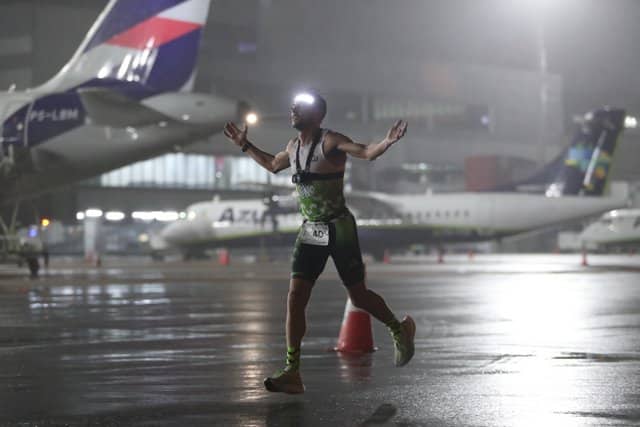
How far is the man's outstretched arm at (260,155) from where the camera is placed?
336 inches

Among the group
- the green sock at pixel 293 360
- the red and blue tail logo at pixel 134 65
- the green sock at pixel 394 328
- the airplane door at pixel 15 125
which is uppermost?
the red and blue tail logo at pixel 134 65

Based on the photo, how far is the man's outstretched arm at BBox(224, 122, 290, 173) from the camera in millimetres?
8531

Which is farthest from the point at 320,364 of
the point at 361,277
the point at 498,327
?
the point at 498,327

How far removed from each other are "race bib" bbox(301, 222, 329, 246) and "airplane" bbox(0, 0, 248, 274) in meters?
17.7

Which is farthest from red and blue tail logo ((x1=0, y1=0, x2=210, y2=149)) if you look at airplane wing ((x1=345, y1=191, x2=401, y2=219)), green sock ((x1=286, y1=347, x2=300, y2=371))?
airplane wing ((x1=345, y1=191, x2=401, y2=219))

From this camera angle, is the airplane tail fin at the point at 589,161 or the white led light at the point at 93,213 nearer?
the airplane tail fin at the point at 589,161

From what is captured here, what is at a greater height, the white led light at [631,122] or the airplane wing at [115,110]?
the white led light at [631,122]

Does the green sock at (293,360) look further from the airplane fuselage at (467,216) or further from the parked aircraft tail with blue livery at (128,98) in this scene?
the airplane fuselage at (467,216)

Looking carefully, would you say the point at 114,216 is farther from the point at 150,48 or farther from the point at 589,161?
the point at 150,48

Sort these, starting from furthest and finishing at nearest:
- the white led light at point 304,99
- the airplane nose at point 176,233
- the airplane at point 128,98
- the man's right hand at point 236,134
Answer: the airplane nose at point 176,233
the airplane at point 128,98
the man's right hand at point 236,134
the white led light at point 304,99

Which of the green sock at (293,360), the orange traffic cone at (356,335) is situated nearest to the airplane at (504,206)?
the orange traffic cone at (356,335)

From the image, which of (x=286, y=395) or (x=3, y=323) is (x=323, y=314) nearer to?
(x=3, y=323)

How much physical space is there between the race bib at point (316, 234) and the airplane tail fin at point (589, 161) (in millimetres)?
48351

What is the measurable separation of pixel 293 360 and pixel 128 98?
61.2 feet
